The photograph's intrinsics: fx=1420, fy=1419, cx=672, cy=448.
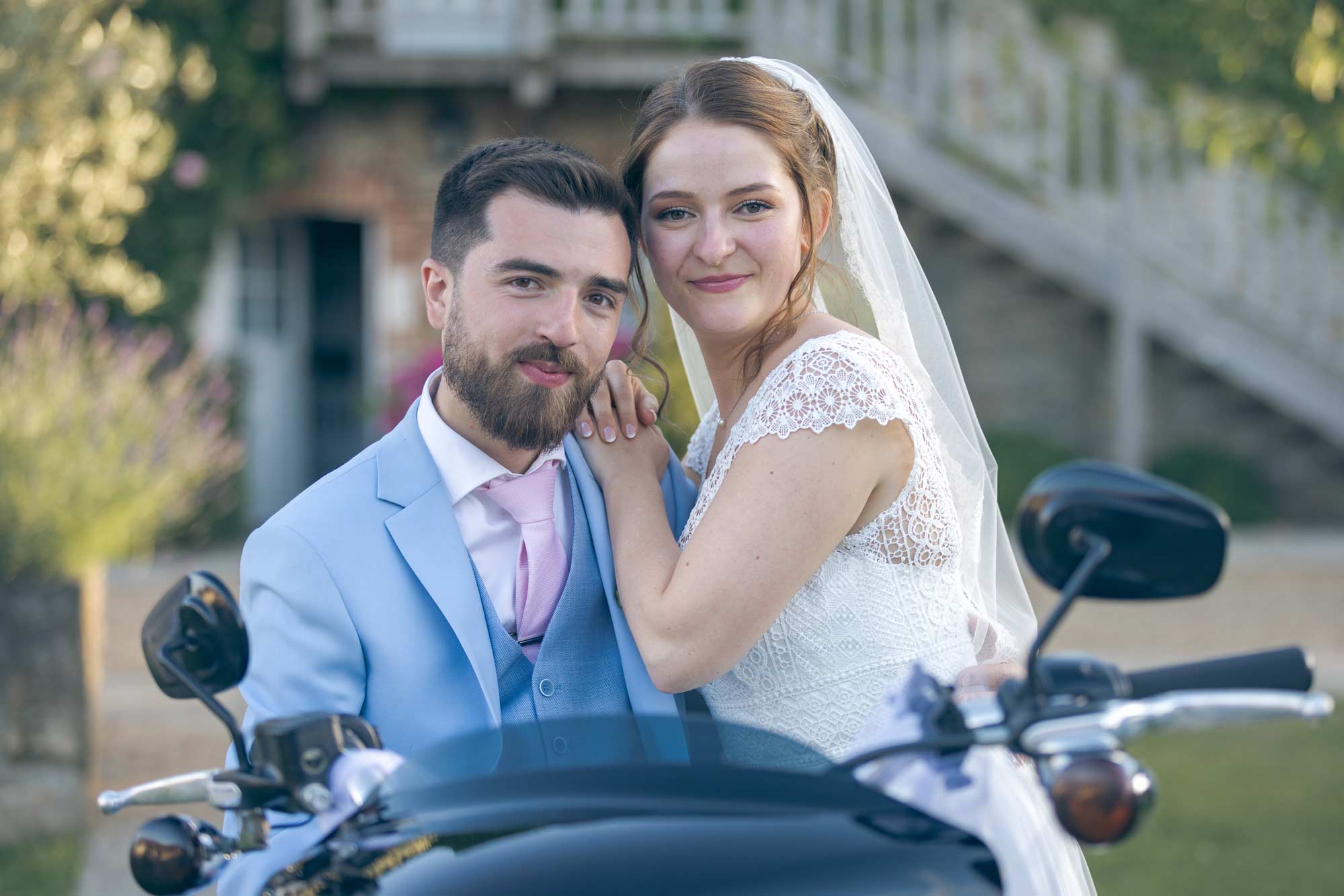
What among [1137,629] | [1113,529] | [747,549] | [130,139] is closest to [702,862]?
[1113,529]

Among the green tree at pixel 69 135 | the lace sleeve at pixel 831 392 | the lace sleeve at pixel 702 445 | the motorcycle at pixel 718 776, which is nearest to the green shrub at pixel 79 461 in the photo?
the green tree at pixel 69 135

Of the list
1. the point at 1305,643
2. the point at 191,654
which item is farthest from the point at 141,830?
the point at 1305,643

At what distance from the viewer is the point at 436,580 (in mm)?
1795

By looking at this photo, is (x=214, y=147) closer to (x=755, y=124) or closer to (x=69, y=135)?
(x=69, y=135)

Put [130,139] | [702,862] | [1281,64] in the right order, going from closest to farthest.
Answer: [702,862]
[130,139]
[1281,64]

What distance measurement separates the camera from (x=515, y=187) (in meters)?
1.95

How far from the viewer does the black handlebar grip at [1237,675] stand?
1.31m

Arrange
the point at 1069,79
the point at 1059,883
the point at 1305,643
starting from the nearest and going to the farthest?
the point at 1059,883 < the point at 1305,643 < the point at 1069,79

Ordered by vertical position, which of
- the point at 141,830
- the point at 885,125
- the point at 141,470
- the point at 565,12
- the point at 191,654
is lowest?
the point at 141,470

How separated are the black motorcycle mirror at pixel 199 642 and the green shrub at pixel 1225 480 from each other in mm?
9554

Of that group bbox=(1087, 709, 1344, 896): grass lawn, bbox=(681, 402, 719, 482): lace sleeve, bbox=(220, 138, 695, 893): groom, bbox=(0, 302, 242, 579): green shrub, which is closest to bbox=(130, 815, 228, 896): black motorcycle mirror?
bbox=(220, 138, 695, 893): groom

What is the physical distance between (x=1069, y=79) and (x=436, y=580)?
932cm

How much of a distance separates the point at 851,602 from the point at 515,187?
0.74 m

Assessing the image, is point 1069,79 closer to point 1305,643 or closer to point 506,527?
point 1305,643
